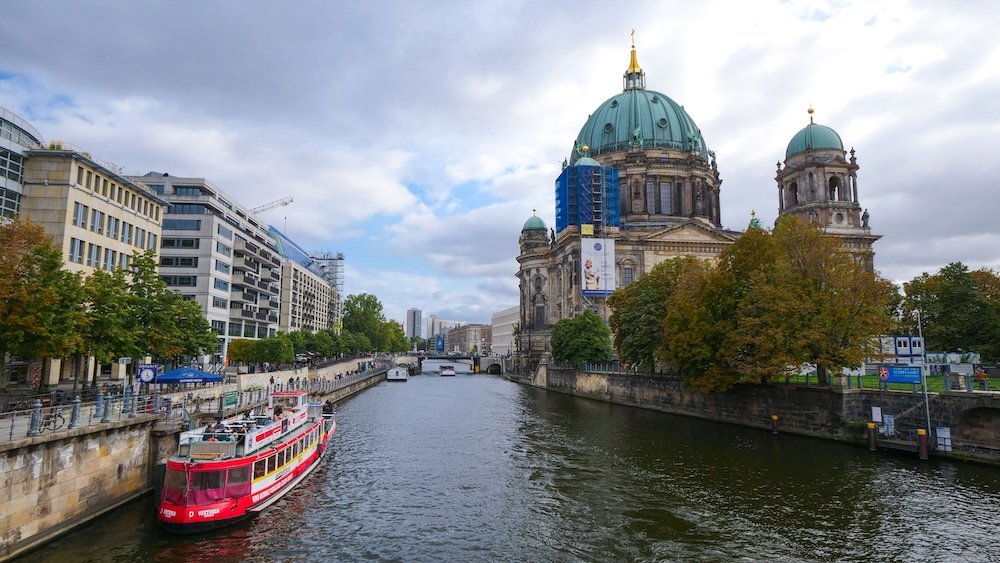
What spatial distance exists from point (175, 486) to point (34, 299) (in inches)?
553

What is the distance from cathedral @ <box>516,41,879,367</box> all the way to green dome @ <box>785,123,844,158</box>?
183mm

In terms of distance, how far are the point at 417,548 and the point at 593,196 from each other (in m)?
102

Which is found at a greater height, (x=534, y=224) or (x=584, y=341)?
(x=534, y=224)

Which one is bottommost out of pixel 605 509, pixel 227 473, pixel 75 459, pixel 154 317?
pixel 605 509

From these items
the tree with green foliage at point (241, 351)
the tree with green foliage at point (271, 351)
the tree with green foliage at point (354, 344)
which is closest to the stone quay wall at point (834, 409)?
the tree with green foliage at point (271, 351)

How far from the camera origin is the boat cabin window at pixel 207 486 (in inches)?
906

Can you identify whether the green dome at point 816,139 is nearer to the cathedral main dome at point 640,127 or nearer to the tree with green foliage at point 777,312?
the cathedral main dome at point 640,127

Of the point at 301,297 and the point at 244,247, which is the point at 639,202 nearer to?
the point at 244,247

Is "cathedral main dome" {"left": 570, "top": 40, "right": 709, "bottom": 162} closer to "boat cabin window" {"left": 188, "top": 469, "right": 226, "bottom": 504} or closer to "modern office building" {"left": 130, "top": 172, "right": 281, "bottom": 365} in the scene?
"modern office building" {"left": 130, "top": 172, "right": 281, "bottom": 365}

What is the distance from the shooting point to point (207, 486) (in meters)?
23.4

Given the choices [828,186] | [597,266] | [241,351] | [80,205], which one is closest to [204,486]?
[80,205]

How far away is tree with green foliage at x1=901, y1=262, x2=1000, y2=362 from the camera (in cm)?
5919

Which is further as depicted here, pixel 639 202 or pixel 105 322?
pixel 639 202

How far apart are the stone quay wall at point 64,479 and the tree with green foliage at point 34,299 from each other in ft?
24.7
